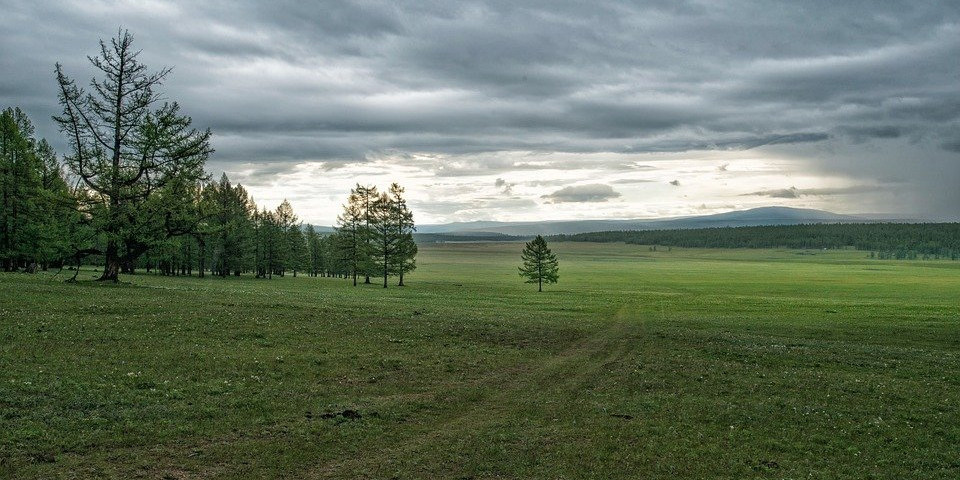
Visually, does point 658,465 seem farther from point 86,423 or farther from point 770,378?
point 86,423

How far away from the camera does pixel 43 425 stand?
1449 cm

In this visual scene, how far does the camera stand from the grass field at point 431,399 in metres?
14.1

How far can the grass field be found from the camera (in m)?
14.1

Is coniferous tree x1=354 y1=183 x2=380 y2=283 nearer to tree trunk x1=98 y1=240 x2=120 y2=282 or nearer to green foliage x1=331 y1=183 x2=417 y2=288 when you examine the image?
green foliage x1=331 y1=183 x2=417 y2=288

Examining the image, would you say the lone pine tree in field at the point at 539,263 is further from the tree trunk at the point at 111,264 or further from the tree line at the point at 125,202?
the tree trunk at the point at 111,264

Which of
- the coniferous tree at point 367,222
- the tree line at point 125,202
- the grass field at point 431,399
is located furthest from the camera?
the coniferous tree at point 367,222

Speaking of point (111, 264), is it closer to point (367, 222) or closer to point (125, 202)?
point (125, 202)

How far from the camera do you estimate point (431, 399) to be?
19422 mm

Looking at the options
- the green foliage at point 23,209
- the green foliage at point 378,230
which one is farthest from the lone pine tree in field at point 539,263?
the green foliage at point 23,209

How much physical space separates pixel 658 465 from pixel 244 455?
9709 millimetres

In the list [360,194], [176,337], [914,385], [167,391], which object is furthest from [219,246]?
[914,385]

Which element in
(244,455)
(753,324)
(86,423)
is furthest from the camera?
(753,324)

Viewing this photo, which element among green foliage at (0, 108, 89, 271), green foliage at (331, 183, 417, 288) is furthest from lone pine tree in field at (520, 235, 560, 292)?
green foliage at (0, 108, 89, 271)

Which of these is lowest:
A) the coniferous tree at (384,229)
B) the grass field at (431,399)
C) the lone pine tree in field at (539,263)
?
the grass field at (431,399)
